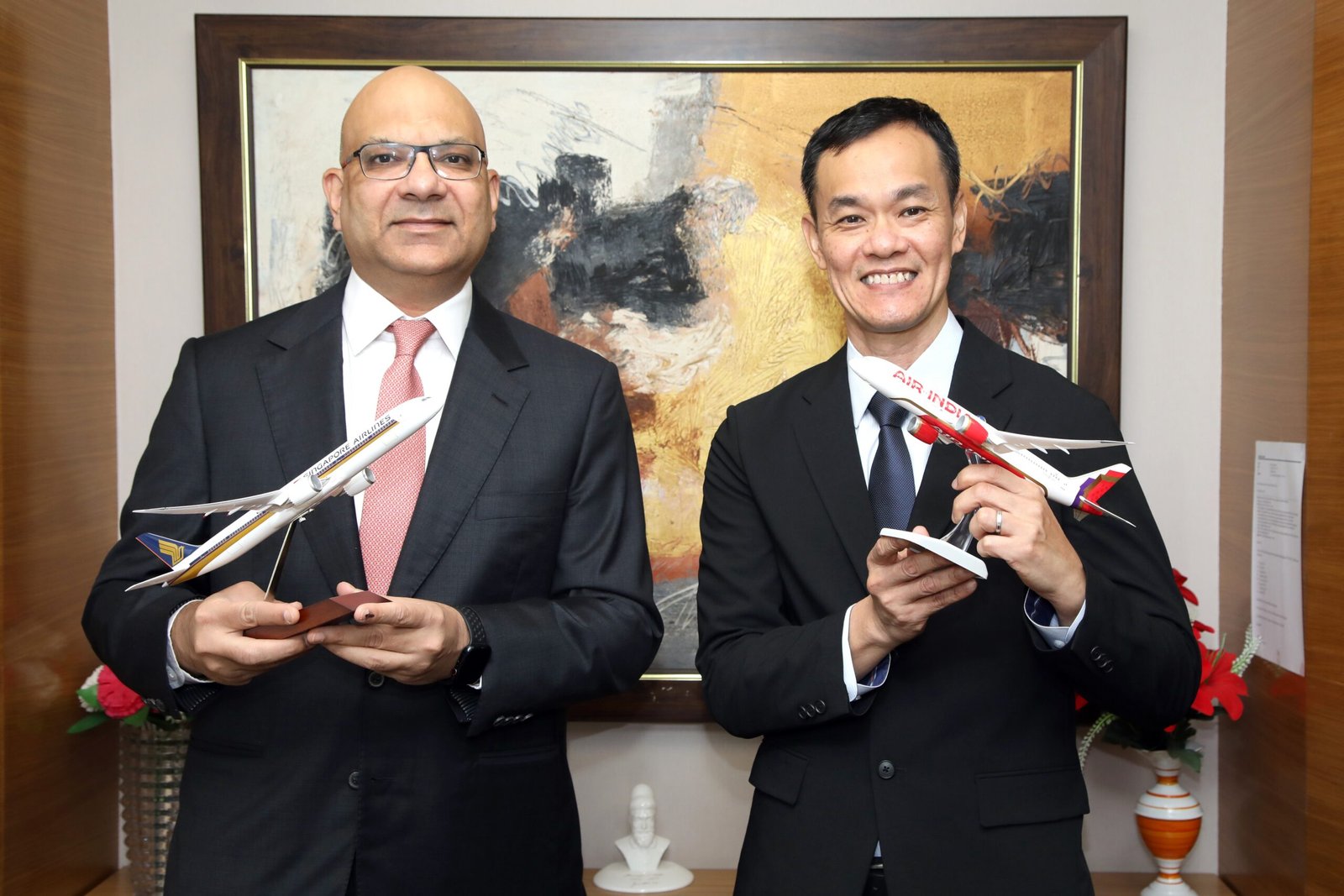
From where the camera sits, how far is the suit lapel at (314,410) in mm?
2086

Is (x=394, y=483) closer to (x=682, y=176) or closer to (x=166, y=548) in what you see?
(x=166, y=548)

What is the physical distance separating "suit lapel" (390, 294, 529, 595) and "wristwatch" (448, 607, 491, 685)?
0.14 metres

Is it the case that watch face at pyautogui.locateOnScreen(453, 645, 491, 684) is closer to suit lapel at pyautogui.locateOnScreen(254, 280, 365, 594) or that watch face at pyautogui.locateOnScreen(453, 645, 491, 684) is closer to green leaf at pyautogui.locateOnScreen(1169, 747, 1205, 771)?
suit lapel at pyautogui.locateOnScreen(254, 280, 365, 594)

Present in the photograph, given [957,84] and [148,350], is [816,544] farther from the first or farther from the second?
[148,350]

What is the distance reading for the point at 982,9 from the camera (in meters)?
3.02

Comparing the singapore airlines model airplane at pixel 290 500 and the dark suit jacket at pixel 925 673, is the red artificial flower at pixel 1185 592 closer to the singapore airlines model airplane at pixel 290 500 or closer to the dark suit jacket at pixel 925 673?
the dark suit jacket at pixel 925 673

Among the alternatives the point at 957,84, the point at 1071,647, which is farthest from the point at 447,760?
the point at 957,84

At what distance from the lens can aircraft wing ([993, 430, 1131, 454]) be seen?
1.90 metres

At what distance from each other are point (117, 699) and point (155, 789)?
9.8 inches

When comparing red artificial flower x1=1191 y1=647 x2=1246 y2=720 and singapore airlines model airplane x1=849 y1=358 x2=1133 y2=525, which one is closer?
singapore airlines model airplane x1=849 y1=358 x2=1133 y2=525

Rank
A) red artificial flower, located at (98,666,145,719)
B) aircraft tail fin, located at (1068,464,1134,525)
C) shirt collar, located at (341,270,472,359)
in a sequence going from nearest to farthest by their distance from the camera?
1. aircraft tail fin, located at (1068,464,1134,525)
2. shirt collar, located at (341,270,472,359)
3. red artificial flower, located at (98,666,145,719)

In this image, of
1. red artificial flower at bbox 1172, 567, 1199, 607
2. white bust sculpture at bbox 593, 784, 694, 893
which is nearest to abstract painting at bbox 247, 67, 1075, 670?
white bust sculpture at bbox 593, 784, 694, 893

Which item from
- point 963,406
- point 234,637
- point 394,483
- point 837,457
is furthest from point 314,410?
point 963,406

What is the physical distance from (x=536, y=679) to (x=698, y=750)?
1.20 m
